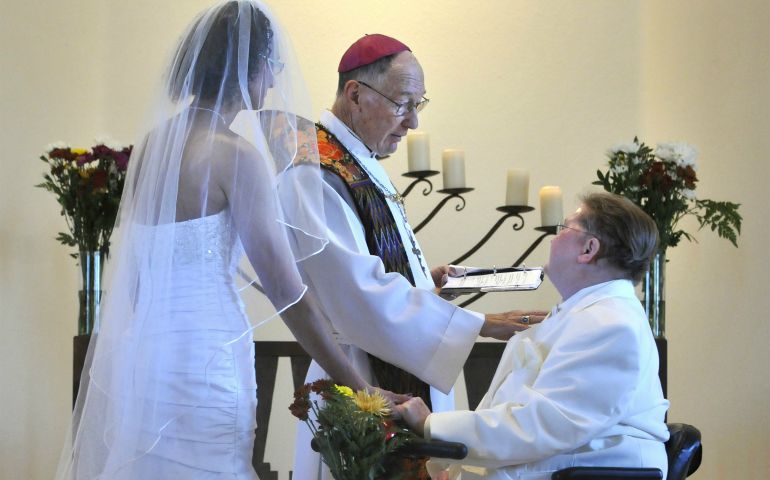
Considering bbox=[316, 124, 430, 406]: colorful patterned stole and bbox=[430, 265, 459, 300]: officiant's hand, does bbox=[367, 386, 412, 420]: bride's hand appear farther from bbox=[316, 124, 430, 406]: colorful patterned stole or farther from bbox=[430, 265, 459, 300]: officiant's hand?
bbox=[430, 265, 459, 300]: officiant's hand

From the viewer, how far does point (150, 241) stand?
2688mm

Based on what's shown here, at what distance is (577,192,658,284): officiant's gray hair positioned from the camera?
9.77ft

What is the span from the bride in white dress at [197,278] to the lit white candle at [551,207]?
208 cm

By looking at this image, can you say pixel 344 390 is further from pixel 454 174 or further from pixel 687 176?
pixel 687 176

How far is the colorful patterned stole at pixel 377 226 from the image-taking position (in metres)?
3.55

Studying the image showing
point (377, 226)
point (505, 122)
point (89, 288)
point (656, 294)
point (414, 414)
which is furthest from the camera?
point (505, 122)

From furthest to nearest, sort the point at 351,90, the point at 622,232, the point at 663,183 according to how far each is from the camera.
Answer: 1. the point at 663,183
2. the point at 351,90
3. the point at 622,232

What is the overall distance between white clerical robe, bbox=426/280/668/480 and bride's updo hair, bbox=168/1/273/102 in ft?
3.36

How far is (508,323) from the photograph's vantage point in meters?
3.38

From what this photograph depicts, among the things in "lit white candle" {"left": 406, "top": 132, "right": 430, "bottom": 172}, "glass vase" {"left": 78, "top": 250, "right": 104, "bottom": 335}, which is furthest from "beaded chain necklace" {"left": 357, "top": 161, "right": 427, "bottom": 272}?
"glass vase" {"left": 78, "top": 250, "right": 104, "bottom": 335}

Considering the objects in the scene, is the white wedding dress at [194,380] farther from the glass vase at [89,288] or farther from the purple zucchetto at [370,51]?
the glass vase at [89,288]

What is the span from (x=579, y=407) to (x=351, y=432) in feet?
1.90

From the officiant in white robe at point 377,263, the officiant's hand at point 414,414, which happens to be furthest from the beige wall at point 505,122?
the officiant's hand at point 414,414

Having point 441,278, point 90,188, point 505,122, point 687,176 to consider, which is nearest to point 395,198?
point 441,278
